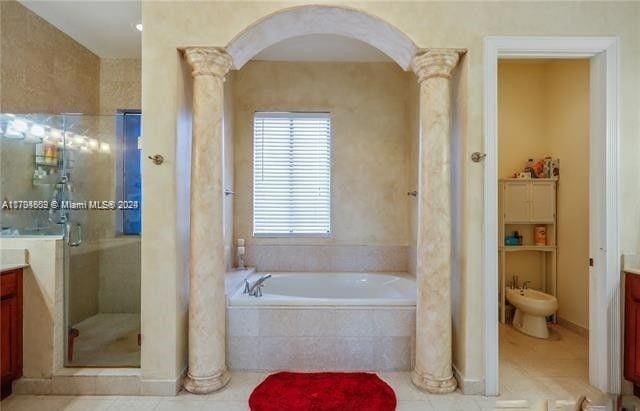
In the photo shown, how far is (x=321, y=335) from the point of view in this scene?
248 cm

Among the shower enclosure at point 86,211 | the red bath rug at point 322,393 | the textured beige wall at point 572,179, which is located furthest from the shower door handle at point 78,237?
the textured beige wall at point 572,179

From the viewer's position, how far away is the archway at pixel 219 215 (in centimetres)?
218

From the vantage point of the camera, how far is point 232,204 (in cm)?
361

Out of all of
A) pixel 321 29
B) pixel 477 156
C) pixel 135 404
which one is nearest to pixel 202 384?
pixel 135 404

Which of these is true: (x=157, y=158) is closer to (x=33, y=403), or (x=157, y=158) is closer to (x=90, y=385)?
(x=90, y=385)

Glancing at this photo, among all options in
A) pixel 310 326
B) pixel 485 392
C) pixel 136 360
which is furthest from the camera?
pixel 310 326

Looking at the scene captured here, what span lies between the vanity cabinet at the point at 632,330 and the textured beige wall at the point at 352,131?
5.97 ft

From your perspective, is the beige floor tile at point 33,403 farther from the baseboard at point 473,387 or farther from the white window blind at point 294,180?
the baseboard at point 473,387

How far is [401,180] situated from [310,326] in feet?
6.17

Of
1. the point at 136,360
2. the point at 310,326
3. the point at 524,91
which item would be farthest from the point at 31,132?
the point at 524,91

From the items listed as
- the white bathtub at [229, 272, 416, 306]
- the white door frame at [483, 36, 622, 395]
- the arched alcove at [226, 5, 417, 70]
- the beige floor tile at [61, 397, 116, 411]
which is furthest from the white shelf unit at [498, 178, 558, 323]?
the beige floor tile at [61, 397, 116, 411]

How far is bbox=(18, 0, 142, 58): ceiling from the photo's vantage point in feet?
8.64

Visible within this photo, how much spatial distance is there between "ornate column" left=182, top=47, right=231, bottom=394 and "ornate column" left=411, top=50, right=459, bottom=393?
138 cm

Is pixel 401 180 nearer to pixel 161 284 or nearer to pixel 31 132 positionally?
pixel 161 284
